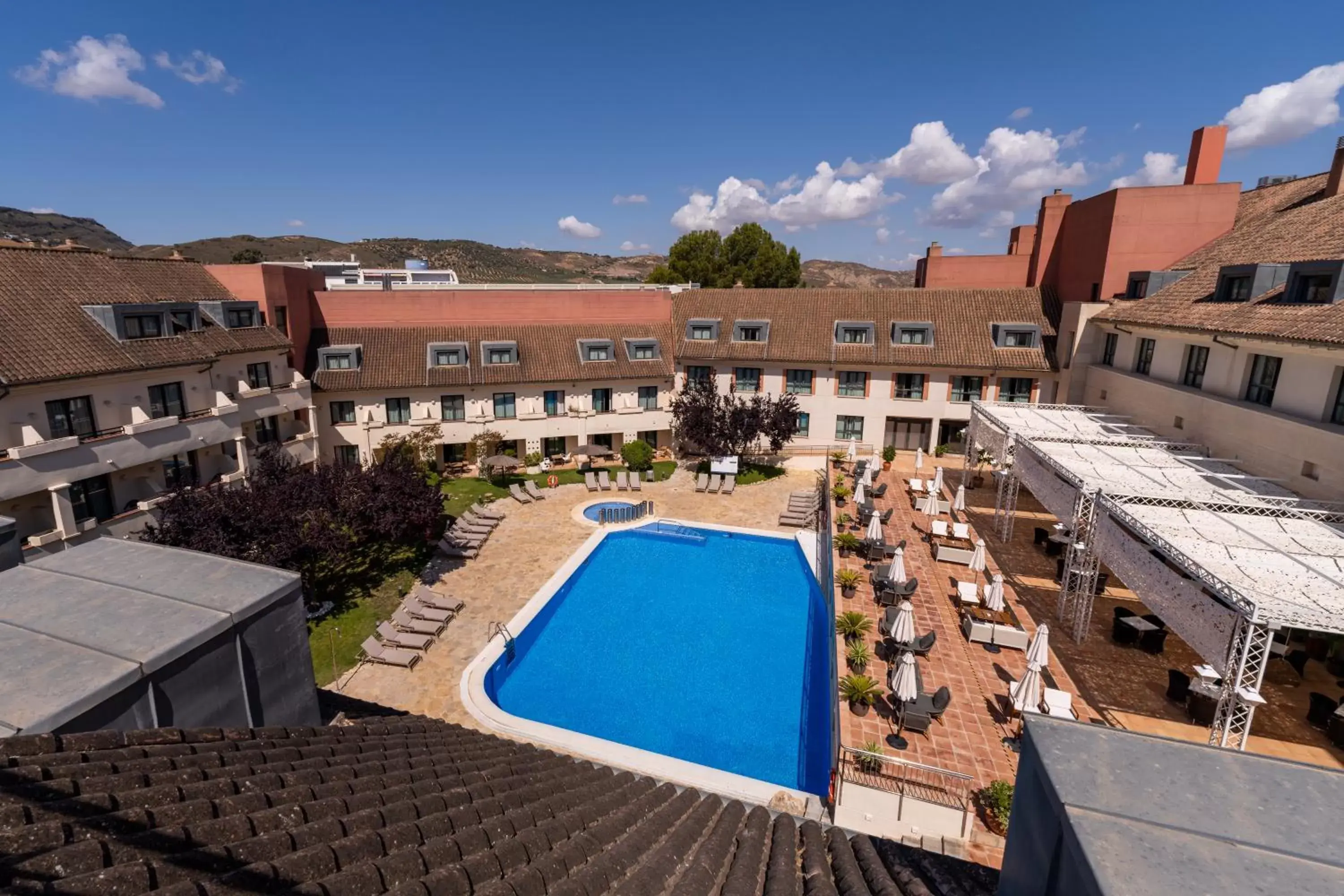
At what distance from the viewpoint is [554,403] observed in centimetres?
3588

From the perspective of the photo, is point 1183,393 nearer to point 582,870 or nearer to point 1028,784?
point 1028,784

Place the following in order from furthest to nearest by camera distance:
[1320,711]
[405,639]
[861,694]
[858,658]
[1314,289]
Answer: [1314,289] → [405,639] → [858,658] → [861,694] → [1320,711]

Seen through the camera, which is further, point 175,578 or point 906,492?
point 906,492

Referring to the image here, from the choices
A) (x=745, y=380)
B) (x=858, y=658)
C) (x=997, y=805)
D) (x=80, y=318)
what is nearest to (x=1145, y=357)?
(x=745, y=380)

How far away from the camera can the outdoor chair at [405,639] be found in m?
18.0

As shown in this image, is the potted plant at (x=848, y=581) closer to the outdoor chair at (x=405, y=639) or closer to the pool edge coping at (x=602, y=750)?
the pool edge coping at (x=602, y=750)

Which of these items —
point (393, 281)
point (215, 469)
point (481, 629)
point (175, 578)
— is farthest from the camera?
point (393, 281)

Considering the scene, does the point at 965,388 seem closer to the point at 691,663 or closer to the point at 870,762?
the point at 691,663

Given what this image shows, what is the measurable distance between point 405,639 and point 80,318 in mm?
17288

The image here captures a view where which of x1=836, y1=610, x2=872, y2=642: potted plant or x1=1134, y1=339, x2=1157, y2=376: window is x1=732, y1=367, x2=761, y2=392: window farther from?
x1=836, y1=610, x2=872, y2=642: potted plant

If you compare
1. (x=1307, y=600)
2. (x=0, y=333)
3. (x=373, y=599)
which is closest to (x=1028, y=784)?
(x=1307, y=600)

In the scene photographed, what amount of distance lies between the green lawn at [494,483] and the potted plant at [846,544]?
11623 mm

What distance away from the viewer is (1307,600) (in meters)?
10.2

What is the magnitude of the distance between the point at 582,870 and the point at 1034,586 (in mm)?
19345
